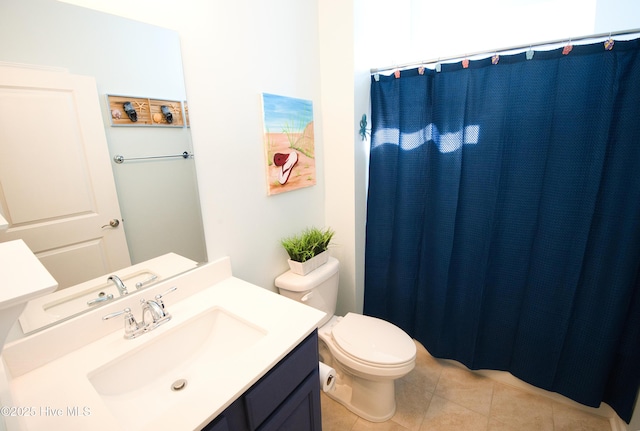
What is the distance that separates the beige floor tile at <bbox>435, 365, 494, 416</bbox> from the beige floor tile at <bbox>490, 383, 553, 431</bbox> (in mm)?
42

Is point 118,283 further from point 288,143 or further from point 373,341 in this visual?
point 373,341

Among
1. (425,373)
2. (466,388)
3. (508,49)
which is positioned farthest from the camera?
(425,373)

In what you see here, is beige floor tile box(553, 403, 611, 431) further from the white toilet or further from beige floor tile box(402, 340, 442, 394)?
the white toilet

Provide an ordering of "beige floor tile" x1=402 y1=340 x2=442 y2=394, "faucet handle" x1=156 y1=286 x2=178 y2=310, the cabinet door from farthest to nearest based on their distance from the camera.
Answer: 1. "beige floor tile" x1=402 y1=340 x2=442 y2=394
2. "faucet handle" x1=156 y1=286 x2=178 y2=310
3. the cabinet door

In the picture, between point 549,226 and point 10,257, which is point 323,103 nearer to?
point 549,226

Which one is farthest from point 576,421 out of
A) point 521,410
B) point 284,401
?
point 284,401

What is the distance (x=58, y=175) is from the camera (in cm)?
88

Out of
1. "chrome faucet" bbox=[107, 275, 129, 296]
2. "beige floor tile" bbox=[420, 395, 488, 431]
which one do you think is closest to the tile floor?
"beige floor tile" bbox=[420, 395, 488, 431]

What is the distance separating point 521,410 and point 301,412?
1371 mm

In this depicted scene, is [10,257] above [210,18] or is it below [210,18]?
below

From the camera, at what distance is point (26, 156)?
820 millimetres

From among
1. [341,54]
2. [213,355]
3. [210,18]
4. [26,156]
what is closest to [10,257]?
[26,156]

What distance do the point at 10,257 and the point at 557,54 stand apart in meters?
2.03

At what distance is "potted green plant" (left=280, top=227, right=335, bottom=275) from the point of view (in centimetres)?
163
